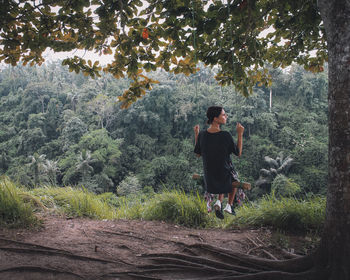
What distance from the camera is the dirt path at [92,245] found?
193cm

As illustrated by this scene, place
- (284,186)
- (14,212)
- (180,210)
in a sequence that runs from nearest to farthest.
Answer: (14,212)
(180,210)
(284,186)

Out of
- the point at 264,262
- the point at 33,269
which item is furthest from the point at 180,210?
the point at 33,269

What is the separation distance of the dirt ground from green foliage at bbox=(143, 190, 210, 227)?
0.21 m

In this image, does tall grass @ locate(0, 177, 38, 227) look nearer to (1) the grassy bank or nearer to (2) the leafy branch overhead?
(1) the grassy bank

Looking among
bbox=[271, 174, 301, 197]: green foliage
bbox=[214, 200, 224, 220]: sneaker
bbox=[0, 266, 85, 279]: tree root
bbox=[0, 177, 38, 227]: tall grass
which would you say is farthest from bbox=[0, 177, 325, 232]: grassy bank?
bbox=[271, 174, 301, 197]: green foliage

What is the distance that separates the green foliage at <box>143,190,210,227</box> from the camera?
3.54 m

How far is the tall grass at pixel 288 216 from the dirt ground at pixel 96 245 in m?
0.26

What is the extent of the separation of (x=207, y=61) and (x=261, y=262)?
2310 mm

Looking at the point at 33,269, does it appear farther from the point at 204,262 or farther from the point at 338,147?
the point at 338,147

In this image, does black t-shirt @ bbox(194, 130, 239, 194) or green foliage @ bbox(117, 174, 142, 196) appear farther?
green foliage @ bbox(117, 174, 142, 196)

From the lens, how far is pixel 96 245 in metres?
2.39

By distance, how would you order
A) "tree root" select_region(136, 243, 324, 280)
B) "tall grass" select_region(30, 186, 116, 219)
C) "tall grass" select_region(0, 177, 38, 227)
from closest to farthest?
"tree root" select_region(136, 243, 324, 280) → "tall grass" select_region(0, 177, 38, 227) → "tall grass" select_region(30, 186, 116, 219)

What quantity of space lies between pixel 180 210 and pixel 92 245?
146 centimetres

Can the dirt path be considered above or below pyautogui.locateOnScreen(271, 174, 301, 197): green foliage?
above
